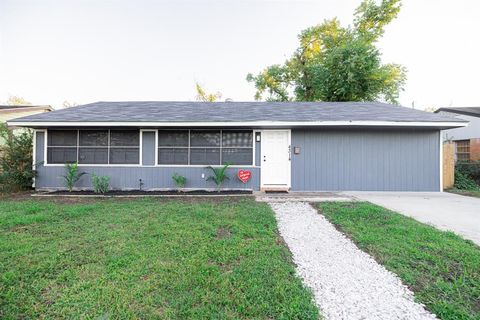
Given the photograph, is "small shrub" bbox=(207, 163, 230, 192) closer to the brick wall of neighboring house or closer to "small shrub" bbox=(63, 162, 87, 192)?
"small shrub" bbox=(63, 162, 87, 192)

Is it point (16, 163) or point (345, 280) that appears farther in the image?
point (16, 163)

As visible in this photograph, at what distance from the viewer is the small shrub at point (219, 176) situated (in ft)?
21.0

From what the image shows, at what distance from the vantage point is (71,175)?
621 cm

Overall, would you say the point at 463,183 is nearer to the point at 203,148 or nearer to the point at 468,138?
the point at 468,138

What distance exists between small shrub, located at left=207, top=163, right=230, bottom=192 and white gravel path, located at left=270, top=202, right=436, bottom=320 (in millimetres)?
3301

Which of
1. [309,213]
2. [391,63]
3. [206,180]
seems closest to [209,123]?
[206,180]

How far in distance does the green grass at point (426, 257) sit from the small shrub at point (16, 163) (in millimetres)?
9080

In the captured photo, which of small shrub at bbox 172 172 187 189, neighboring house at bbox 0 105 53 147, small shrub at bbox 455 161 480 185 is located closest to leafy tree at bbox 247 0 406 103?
small shrub at bbox 455 161 480 185

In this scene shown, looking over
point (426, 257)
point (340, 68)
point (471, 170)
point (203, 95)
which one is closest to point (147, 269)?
point (426, 257)

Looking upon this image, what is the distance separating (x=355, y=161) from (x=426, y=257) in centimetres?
481

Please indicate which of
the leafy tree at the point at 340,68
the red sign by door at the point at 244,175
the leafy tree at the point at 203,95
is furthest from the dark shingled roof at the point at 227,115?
the leafy tree at the point at 203,95

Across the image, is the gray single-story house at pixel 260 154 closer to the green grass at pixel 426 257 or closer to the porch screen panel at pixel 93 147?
the porch screen panel at pixel 93 147

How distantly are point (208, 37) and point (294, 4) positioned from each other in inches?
224

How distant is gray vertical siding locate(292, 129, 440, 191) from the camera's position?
6840 mm
